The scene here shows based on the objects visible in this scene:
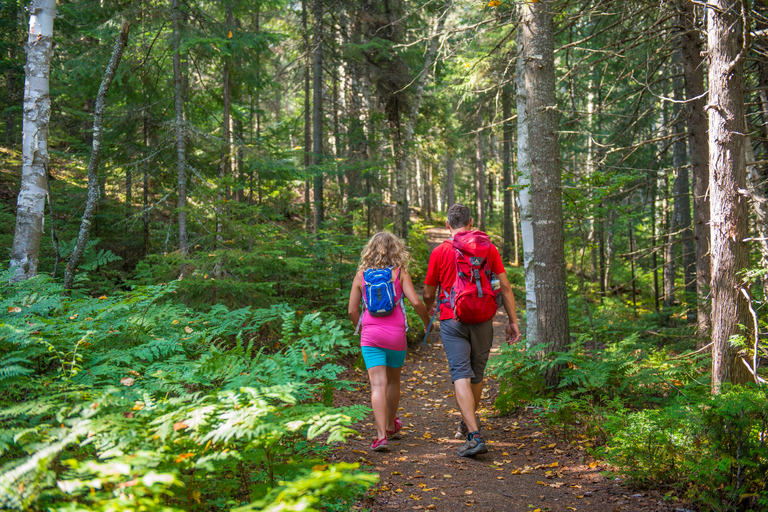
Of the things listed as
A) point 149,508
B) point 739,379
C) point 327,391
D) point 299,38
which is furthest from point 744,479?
point 299,38

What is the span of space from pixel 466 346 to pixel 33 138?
6.43m

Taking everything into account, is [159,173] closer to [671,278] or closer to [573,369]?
[573,369]

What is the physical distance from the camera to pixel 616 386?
200 inches

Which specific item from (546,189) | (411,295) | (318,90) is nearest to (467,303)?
(411,295)

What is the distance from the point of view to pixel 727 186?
13.0 feet

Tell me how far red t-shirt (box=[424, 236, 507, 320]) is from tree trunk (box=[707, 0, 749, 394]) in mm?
1908

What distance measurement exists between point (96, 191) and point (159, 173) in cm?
300

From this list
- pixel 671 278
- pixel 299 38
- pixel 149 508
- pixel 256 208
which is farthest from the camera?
pixel 299 38

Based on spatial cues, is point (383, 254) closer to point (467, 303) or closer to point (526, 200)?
point (467, 303)

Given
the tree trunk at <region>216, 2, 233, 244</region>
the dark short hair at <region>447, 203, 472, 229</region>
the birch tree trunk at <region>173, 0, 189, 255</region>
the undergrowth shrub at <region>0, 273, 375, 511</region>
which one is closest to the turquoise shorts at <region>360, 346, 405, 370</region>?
the undergrowth shrub at <region>0, 273, 375, 511</region>

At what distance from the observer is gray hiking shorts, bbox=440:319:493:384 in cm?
438

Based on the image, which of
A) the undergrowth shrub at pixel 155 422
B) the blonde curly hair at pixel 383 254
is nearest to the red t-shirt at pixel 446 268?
the blonde curly hair at pixel 383 254

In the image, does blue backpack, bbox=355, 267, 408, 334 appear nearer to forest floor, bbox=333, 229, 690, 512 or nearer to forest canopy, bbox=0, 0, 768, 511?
forest canopy, bbox=0, 0, 768, 511

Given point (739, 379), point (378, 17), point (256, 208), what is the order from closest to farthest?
point (739, 379) < point (256, 208) < point (378, 17)
